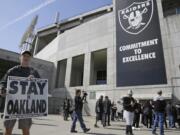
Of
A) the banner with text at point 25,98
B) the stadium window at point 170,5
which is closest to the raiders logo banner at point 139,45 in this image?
the stadium window at point 170,5

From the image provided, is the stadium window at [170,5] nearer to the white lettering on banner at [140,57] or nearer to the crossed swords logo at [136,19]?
the crossed swords logo at [136,19]

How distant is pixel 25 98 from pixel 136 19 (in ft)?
62.4

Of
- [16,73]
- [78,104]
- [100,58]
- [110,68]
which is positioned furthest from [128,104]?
[100,58]

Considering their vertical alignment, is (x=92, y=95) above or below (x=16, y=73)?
above

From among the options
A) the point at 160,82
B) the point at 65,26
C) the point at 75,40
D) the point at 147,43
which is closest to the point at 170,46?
the point at 147,43

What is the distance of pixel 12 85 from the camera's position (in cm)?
324

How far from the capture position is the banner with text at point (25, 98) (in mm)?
3153

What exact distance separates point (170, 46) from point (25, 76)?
1681 centimetres

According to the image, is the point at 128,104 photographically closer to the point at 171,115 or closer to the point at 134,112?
the point at 134,112

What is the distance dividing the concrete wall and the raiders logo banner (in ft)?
1.97

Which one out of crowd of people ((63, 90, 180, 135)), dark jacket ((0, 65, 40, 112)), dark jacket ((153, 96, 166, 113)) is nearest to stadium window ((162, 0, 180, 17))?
crowd of people ((63, 90, 180, 135))

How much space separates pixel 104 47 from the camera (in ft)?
77.2

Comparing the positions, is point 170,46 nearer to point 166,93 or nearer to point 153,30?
point 153,30

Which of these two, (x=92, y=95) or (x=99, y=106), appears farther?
(x=92, y=95)
